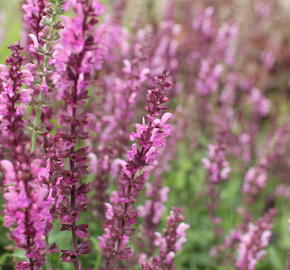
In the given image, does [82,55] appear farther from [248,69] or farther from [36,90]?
[248,69]

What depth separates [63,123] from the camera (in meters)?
1.90

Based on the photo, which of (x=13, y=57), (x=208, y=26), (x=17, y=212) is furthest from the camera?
(x=208, y=26)

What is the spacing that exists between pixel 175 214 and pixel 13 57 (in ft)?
4.83

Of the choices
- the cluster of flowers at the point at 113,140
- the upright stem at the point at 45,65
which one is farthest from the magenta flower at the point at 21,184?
the upright stem at the point at 45,65

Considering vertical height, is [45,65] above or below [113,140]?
above

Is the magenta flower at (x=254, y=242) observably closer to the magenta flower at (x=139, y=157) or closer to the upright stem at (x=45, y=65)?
the magenta flower at (x=139, y=157)

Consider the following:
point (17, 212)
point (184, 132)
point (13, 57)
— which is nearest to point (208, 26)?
point (184, 132)

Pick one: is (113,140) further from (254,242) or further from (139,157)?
(139,157)

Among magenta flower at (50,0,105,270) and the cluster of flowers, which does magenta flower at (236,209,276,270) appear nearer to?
the cluster of flowers

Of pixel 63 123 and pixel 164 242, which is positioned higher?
pixel 63 123

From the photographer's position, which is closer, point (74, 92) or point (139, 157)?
point (74, 92)

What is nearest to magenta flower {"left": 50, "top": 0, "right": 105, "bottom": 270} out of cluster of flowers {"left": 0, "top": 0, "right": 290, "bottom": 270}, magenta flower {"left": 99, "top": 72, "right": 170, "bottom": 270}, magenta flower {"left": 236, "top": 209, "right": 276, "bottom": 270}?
cluster of flowers {"left": 0, "top": 0, "right": 290, "bottom": 270}

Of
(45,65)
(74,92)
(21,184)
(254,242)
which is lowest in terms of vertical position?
(254,242)

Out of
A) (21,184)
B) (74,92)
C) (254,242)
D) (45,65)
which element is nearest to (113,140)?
(254,242)
